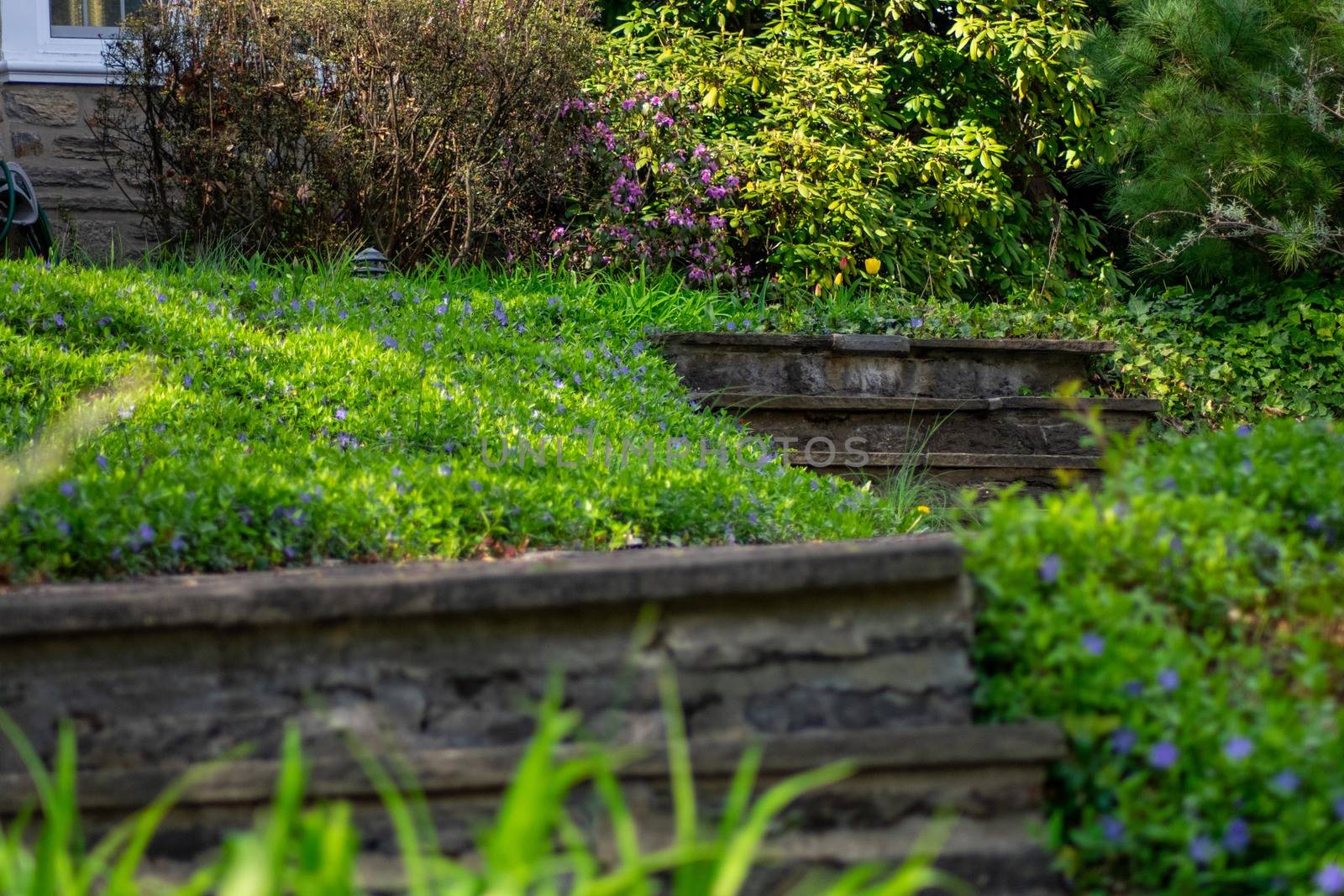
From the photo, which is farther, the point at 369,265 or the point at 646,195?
the point at 646,195

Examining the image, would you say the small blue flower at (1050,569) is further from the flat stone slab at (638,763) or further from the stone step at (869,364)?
the stone step at (869,364)

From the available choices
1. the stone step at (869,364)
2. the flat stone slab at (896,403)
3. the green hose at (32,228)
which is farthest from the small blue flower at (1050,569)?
the green hose at (32,228)

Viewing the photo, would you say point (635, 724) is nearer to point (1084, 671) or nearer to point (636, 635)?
point (636, 635)

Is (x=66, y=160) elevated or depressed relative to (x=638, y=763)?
elevated

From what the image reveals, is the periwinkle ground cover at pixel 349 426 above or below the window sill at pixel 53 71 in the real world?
below

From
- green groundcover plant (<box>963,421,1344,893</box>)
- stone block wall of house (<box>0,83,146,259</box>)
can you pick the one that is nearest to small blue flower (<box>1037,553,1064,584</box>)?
green groundcover plant (<box>963,421,1344,893</box>)

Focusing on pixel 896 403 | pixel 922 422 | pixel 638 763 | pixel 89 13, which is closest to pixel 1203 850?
pixel 638 763

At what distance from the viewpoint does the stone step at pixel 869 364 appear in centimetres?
541

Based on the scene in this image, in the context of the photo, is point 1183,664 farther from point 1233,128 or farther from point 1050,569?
point 1233,128

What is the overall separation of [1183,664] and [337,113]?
4943 mm

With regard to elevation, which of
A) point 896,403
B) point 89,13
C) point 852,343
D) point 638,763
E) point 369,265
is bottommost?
point 896,403

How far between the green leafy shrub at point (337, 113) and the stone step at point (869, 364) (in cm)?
148

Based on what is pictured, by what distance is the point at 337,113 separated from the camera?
5.94 meters

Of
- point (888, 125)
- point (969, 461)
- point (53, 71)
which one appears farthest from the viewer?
point (888, 125)
